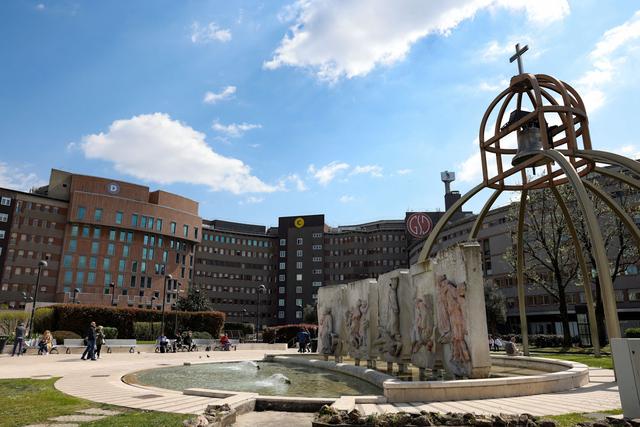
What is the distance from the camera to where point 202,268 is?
344ft

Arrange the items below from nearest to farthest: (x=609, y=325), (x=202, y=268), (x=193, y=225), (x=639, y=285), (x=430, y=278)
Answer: (x=609, y=325) → (x=430, y=278) → (x=639, y=285) → (x=193, y=225) → (x=202, y=268)

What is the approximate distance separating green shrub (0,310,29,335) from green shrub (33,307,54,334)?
1.12 m

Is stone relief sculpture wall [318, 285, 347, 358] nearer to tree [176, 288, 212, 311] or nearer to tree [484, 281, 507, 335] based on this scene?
tree [484, 281, 507, 335]

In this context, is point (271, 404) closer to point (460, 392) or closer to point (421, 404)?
point (421, 404)

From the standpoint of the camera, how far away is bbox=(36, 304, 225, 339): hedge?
40562 millimetres

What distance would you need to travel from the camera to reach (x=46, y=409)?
8.03m

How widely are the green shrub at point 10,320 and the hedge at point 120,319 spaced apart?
237 cm

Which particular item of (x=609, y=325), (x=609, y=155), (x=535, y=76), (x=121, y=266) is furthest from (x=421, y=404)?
(x=121, y=266)

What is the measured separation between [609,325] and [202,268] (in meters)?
102

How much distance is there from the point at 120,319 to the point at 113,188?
131ft

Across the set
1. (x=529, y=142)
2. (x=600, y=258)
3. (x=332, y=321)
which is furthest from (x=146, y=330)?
(x=600, y=258)

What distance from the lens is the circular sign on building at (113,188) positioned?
77.0 m

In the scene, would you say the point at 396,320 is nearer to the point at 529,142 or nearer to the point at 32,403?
the point at 529,142

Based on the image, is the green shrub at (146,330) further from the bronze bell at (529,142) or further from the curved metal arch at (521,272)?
the bronze bell at (529,142)
